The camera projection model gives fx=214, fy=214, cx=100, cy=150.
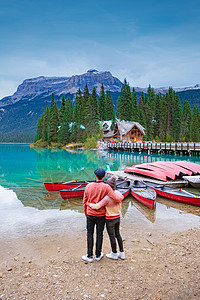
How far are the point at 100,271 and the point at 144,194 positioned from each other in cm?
767

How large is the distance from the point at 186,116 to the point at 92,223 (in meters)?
90.4

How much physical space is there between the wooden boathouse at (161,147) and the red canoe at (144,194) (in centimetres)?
3456

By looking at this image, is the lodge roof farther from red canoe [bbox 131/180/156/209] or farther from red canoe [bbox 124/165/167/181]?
red canoe [bbox 131/180/156/209]

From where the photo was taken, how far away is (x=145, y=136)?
3086 inches

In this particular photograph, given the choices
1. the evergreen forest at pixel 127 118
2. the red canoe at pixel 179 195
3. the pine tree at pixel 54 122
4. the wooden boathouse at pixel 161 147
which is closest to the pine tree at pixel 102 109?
the evergreen forest at pixel 127 118

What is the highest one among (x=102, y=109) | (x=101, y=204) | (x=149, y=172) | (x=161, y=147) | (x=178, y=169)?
(x=102, y=109)

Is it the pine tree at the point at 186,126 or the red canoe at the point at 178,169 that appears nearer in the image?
the red canoe at the point at 178,169

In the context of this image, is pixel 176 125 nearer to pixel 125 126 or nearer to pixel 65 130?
pixel 125 126

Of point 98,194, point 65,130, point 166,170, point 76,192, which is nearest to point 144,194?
point 76,192

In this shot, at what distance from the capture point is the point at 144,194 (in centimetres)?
1228

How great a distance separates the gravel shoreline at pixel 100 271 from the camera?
4309 mm

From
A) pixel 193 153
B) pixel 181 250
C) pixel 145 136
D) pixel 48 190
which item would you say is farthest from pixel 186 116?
pixel 181 250

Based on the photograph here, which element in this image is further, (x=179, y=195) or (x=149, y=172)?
(x=149, y=172)

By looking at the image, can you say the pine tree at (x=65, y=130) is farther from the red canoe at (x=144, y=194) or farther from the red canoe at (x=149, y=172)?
the red canoe at (x=144, y=194)
